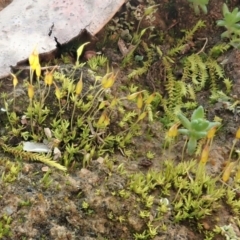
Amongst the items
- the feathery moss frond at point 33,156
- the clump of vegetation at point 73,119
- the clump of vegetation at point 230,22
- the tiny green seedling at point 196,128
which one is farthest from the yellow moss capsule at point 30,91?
the clump of vegetation at point 230,22

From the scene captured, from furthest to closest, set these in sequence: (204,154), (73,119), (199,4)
Result: 1. (199,4)
2. (73,119)
3. (204,154)

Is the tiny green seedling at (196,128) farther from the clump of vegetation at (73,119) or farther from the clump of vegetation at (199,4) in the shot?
the clump of vegetation at (199,4)

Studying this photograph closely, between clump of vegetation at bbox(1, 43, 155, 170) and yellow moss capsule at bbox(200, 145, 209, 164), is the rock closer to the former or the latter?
clump of vegetation at bbox(1, 43, 155, 170)

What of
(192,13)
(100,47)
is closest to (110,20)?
(100,47)

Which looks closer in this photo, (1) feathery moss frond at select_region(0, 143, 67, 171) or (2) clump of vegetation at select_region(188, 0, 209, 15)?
(1) feathery moss frond at select_region(0, 143, 67, 171)

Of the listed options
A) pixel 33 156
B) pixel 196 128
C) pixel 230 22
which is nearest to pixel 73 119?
pixel 33 156

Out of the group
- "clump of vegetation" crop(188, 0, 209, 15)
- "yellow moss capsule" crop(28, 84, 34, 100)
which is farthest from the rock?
"clump of vegetation" crop(188, 0, 209, 15)

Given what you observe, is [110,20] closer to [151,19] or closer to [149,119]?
[151,19]

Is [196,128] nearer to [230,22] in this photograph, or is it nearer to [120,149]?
[120,149]
